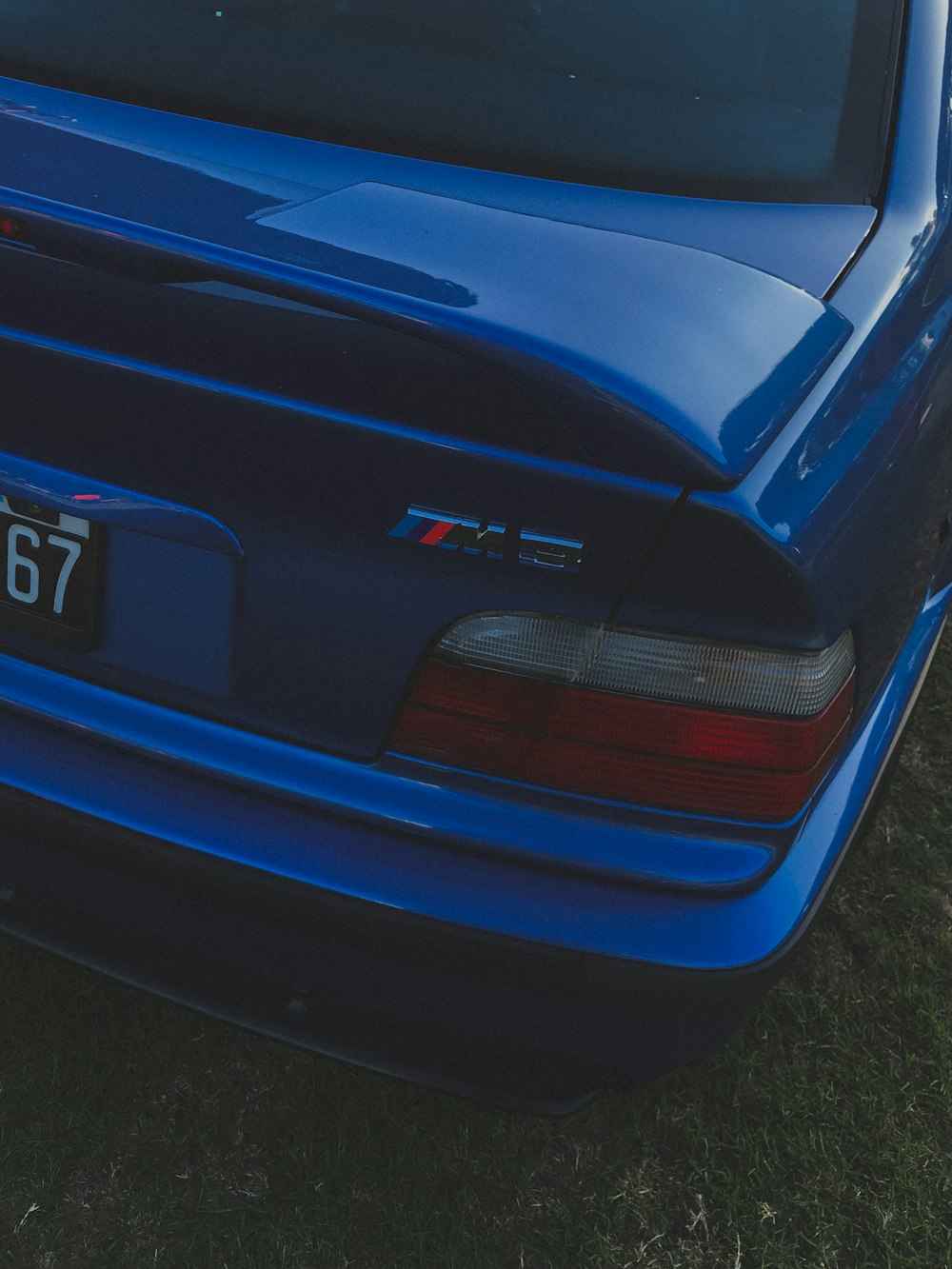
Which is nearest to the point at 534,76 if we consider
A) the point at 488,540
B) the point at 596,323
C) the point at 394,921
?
the point at 596,323

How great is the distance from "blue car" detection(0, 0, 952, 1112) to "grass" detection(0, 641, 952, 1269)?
382 mm

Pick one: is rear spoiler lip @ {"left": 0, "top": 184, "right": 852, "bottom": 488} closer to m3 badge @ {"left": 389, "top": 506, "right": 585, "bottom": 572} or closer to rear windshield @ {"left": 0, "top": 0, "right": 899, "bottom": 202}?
m3 badge @ {"left": 389, "top": 506, "right": 585, "bottom": 572}

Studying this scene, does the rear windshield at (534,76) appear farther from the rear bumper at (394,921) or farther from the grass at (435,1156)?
the grass at (435,1156)

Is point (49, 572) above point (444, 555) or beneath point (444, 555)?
beneath

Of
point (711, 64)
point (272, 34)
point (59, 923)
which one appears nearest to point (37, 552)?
point (59, 923)

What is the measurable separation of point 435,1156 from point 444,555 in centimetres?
104

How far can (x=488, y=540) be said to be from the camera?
45.6 inches

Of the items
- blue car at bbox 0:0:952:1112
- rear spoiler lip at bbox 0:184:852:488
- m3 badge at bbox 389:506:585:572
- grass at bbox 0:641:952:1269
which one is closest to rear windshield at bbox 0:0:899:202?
blue car at bbox 0:0:952:1112

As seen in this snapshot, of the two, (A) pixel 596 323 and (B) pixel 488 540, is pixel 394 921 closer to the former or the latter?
(B) pixel 488 540

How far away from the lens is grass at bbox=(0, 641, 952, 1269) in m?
1.69

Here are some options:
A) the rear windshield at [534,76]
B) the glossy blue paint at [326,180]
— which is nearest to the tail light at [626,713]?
the glossy blue paint at [326,180]

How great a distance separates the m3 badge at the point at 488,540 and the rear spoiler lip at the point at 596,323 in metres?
0.09

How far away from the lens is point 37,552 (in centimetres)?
133

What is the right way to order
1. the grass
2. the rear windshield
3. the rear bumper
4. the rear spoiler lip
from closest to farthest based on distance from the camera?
the rear spoiler lip < the rear bumper < the rear windshield < the grass
